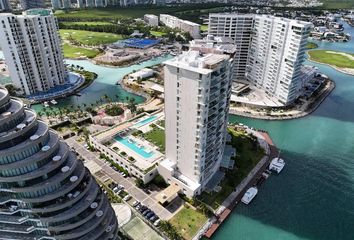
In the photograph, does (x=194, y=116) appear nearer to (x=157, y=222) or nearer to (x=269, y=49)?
(x=157, y=222)

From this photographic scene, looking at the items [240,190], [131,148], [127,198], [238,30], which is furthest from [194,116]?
[238,30]

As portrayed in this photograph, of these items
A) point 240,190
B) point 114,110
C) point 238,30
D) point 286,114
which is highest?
point 238,30

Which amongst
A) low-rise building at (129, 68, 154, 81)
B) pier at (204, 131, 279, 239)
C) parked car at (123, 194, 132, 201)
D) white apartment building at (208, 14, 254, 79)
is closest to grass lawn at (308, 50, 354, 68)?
white apartment building at (208, 14, 254, 79)

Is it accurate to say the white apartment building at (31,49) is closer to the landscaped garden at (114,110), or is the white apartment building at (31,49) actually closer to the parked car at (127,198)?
the landscaped garden at (114,110)

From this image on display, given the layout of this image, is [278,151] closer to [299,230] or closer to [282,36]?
[299,230]

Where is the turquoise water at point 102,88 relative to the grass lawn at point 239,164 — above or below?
above

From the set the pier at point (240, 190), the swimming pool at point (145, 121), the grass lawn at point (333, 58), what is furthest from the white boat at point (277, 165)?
the grass lawn at point (333, 58)
